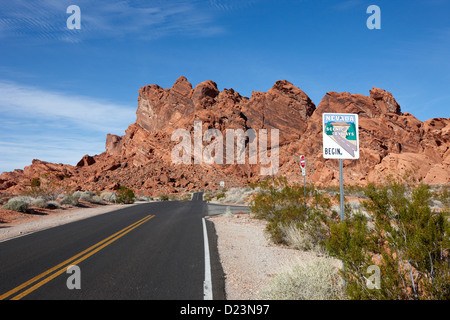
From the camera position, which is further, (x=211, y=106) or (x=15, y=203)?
(x=211, y=106)

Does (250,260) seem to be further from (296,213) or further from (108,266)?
(108,266)

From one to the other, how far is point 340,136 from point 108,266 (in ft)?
18.9

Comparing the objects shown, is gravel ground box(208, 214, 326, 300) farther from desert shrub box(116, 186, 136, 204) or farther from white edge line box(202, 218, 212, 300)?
desert shrub box(116, 186, 136, 204)

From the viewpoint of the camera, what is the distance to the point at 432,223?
3742 mm

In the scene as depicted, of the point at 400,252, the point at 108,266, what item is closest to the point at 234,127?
the point at 108,266

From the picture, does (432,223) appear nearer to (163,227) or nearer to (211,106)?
(163,227)

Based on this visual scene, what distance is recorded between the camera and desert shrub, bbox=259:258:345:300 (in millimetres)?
4496

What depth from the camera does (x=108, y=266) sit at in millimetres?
6535

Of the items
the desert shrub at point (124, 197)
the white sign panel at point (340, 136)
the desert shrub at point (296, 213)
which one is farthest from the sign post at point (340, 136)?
the desert shrub at point (124, 197)

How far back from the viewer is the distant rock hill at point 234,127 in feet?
241

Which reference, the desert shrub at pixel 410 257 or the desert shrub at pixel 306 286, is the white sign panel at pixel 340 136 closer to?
the desert shrub at pixel 410 257
